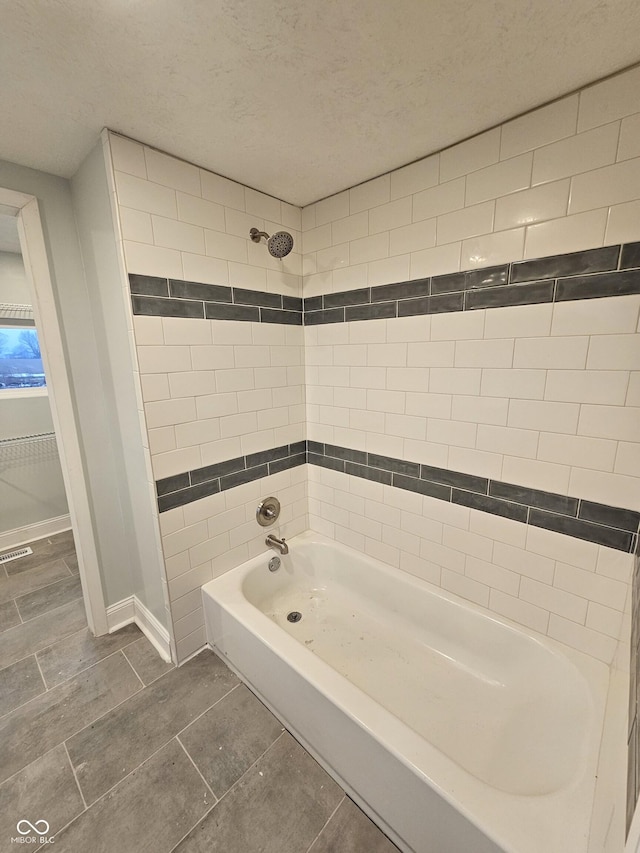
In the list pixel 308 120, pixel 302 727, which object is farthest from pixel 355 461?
pixel 308 120

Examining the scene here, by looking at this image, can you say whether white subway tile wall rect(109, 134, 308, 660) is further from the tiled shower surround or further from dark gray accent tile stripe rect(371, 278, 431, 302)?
dark gray accent tile stripe rect(371, 278, 431, 302)

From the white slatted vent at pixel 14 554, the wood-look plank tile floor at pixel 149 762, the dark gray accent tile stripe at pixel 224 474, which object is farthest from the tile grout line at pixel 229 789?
the white slatted vent at pixel 14 554

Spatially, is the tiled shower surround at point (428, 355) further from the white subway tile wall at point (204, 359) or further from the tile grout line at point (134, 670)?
the tile grout line at point (134, 670)

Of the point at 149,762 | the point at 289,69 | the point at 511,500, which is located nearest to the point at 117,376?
the point at 289,69

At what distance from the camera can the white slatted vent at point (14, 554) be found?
2551mm

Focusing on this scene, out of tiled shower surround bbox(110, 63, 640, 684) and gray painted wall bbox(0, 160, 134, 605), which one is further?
gray painted wall bbox(0, 160, 134, 605)

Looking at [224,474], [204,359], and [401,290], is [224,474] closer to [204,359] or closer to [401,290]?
[204,359]

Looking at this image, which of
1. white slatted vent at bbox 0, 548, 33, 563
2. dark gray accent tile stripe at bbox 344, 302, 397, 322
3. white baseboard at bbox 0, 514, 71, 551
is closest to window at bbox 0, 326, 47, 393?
white baseboard at bbox 0, 514, 71, 551

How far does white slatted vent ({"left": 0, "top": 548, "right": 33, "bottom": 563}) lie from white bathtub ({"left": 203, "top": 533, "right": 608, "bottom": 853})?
1925 millimetres

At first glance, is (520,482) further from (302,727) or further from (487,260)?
(302,727)

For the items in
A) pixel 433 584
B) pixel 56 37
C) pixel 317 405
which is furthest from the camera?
pixel 317 405

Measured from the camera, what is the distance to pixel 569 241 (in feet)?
3.72

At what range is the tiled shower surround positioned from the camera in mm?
1120

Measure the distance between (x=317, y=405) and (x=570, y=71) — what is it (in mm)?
1577
